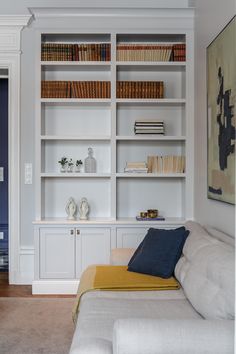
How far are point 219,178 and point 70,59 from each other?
202cm

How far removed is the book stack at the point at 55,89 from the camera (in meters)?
4.27

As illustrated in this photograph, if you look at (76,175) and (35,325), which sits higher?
(76,175)

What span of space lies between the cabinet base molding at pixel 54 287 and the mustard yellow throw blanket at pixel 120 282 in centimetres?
112

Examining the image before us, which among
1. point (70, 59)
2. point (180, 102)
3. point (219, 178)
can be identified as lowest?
point (219, 178)

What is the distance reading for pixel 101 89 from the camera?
4281 millimetres

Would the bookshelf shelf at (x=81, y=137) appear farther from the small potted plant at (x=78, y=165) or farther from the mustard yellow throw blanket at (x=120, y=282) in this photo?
the mustard yellow throw blanket at (x=120, y=282)

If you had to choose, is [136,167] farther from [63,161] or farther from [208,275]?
[208,275]

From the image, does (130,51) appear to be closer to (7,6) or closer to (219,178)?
(7,6)

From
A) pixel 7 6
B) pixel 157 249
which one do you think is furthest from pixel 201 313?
pixel 7 6

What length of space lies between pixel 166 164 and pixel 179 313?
2212 mm

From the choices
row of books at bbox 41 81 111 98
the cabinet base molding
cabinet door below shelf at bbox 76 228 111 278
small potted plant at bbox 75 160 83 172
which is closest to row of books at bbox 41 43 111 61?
row of books at bbox 41 81 111 98

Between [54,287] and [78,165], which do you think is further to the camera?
[78,165]

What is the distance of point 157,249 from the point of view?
122 inches

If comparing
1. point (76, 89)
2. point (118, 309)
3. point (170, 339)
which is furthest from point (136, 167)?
point (170, 339)
